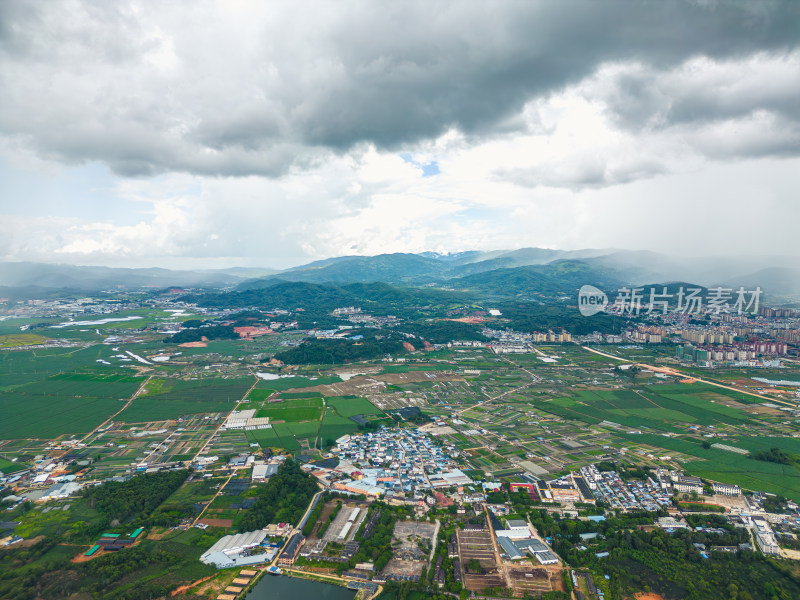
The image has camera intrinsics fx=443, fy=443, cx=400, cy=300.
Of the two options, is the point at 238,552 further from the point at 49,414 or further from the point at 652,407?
the point at 652,407

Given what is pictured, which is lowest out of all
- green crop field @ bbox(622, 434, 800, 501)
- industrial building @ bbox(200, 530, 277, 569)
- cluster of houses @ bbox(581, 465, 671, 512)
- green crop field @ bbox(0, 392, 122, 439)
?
green crop field @ bbox(0, 392, 122, 439)

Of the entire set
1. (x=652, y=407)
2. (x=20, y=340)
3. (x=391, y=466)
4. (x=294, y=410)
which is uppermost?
(x=652, y=407)

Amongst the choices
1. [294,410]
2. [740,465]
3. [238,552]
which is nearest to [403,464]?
[238,552]

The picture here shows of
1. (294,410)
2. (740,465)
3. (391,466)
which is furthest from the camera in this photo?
(294,410)

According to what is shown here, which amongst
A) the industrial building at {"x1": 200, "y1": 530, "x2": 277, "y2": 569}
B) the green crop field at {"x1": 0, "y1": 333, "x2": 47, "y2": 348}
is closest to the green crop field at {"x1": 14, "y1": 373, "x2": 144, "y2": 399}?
the green crop field at {"x1": 0, "y1": 333, "x2": 47, "y2": 348}

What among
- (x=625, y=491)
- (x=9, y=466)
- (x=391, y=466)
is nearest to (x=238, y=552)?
(x=391, y=466)

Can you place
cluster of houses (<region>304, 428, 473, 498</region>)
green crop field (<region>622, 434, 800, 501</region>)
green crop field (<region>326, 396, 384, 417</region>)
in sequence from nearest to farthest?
cluster of houses (<region>304, 428, 473, 498</region>) < green crop field (<region>622, 434, 800, 501</region>) < green crop field (<region>326, 396, 384, 417</region>)

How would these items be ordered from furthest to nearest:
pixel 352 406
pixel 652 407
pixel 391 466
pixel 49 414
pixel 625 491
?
pixel 352 406, pixel 652 407, pixel 49 414, pixel 391 466, pixel 625 491

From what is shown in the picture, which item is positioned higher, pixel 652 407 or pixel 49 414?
pixel 652 407

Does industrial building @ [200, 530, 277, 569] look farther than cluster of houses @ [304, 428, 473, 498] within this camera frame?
No

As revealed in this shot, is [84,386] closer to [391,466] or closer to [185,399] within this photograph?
[185,399]

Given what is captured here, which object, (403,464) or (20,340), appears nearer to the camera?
(403,464)

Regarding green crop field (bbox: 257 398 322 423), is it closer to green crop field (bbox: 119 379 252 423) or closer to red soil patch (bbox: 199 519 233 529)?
green crop field (bbox: 119 379 252 423)

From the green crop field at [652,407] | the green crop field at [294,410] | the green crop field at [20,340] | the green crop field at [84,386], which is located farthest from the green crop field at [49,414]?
the green crop field at [652,407]
